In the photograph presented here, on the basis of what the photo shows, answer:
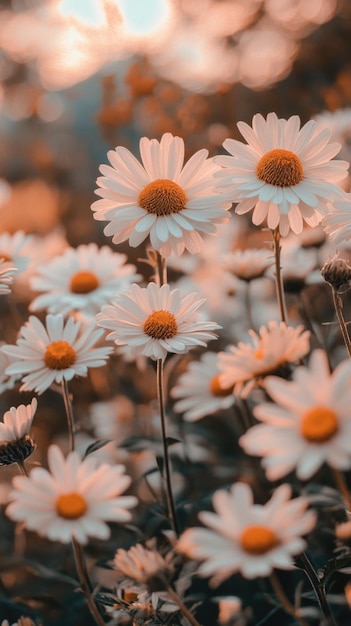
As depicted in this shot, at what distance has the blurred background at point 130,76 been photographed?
7.98 feet

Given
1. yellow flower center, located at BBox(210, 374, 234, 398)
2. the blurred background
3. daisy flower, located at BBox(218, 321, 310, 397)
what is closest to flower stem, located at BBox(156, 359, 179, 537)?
daisy flower, located at BBox(218, 321, 310, 397)

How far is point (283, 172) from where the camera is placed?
890 millimetres

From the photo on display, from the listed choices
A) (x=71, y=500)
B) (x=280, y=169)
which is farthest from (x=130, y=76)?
(x=71, y=500)

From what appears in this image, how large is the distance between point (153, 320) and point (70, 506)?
11.3 inches

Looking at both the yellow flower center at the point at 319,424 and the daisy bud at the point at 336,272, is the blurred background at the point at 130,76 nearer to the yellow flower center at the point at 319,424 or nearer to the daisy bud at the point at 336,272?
the daisy bud at the point at 336,272

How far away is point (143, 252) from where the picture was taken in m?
2.30

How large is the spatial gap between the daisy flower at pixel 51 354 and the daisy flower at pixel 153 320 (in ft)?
0.15

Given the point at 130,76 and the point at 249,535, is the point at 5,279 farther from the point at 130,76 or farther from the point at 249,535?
the point at 130,76

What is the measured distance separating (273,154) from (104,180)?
0.72ft

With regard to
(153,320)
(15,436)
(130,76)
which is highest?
(130,76)

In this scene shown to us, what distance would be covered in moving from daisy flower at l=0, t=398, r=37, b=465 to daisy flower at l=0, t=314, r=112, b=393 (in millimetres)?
60

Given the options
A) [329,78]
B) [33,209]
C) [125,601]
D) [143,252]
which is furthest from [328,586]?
[329,78]

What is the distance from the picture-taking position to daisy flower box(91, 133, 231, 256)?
897 millimetres

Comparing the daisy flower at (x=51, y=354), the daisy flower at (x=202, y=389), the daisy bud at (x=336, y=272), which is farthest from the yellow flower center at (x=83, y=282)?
the daisy bud at (x=336, y=272)
